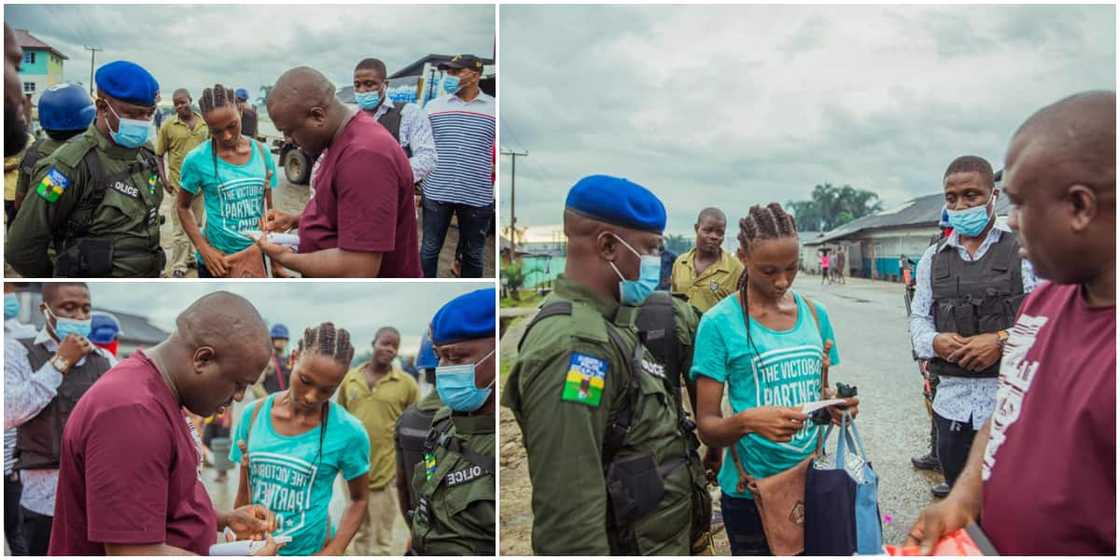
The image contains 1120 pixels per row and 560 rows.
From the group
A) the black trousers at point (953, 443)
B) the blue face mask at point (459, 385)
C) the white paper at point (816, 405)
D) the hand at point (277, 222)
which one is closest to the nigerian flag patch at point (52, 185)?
the hand at point (277, 222)

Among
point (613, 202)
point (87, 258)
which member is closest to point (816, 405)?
point (613, 202)

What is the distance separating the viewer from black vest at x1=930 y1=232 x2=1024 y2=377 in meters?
3.77

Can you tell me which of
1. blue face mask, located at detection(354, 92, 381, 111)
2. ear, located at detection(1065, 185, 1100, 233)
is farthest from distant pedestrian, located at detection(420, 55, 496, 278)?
ear, located at detection(1065, 185, 1100, 233)

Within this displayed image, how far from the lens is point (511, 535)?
459 cm

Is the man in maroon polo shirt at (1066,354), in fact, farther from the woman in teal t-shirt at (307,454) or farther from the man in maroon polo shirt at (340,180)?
the woman in teal t-shirt at (307,454)

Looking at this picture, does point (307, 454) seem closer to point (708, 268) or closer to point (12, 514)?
point (12, 514)

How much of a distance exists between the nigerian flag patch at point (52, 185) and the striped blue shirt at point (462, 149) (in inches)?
90.8

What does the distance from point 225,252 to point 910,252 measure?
15.5 feet

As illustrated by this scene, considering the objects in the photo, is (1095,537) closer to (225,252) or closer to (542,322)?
(542,322)

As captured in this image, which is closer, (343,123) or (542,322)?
(542,322)

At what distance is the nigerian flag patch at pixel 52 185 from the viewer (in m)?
3.58

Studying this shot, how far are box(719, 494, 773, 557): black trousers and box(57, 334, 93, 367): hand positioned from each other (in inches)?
143

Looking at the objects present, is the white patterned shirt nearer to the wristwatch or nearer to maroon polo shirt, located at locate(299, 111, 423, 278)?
maroon polo shirt, located at locate(299, 111, 423, 278)

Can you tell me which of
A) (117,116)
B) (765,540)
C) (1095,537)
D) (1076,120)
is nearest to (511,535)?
(765,540)
